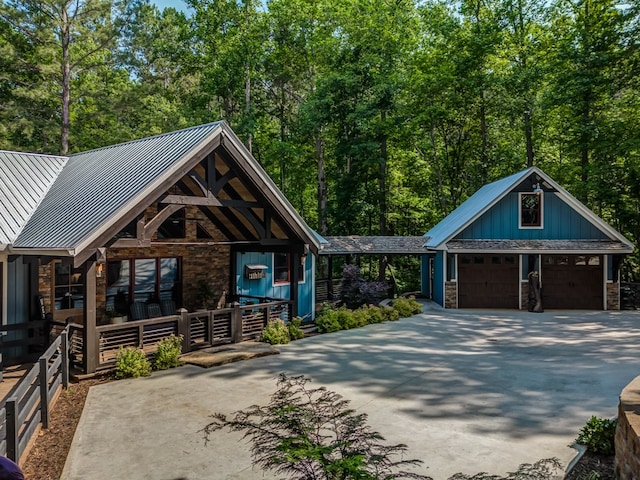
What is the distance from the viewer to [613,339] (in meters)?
12.6

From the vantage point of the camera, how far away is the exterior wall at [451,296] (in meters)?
19.0

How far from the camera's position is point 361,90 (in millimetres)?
25859

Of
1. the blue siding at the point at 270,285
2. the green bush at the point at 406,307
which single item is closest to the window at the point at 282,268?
the blue siding at the point at 270,285

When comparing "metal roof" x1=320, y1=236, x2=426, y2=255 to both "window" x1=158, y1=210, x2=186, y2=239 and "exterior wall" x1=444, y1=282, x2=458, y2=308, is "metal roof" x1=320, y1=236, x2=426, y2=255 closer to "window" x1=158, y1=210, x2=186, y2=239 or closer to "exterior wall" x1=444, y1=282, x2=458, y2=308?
"exterior wall" x1=444, y1=282, x2=458, y2=308

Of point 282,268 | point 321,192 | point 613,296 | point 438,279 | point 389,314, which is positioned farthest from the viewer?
point 321,192

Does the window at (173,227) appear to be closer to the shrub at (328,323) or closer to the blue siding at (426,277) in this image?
the shrub at (328,323)

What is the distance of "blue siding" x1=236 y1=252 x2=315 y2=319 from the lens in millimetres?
14359

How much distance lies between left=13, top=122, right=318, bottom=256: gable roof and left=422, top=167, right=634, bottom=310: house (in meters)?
8.83

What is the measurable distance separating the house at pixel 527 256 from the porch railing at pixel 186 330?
353 inches

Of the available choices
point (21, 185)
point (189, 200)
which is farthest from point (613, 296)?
point (21, 185)

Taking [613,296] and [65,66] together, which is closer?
[613,296]

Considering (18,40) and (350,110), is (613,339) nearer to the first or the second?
(350,110)

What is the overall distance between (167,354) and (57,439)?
11.1ft

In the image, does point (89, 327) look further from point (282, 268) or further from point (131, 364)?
point (282, 268)
